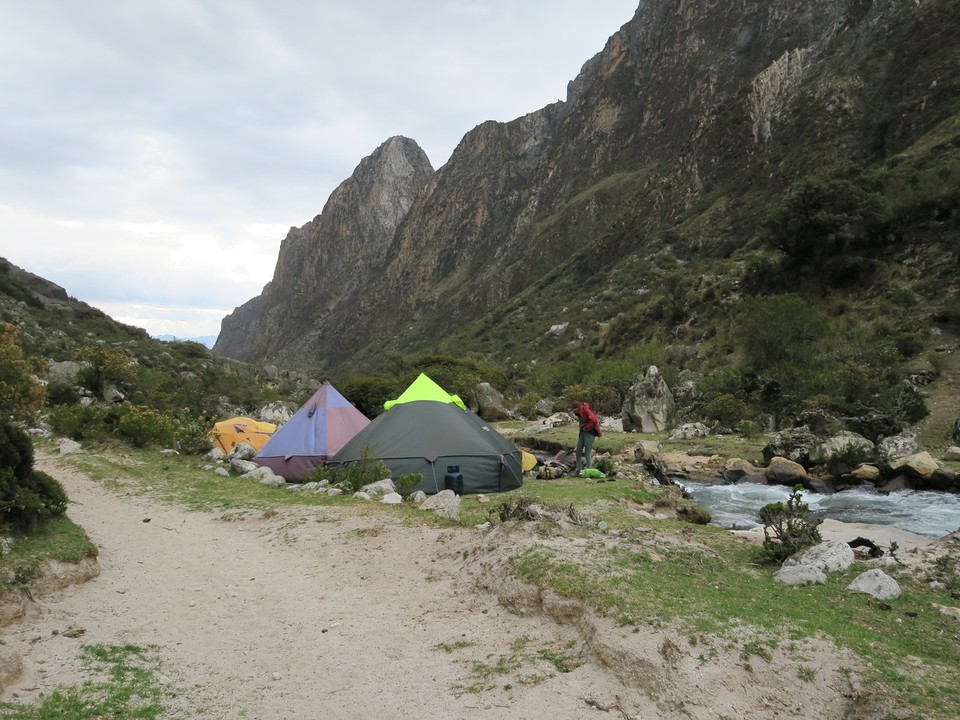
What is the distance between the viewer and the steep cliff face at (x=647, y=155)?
46.2 m

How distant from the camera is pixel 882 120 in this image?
42406 millimetres

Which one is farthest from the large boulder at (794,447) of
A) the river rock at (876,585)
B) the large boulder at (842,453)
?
the river rock at (876,585)

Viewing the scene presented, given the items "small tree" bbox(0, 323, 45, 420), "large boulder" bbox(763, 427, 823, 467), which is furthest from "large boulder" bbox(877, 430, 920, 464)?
"small tree" bbox(0, 323, 45, 420)

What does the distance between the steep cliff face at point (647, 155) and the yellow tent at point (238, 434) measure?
130 ft

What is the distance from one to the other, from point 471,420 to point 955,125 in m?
37.5

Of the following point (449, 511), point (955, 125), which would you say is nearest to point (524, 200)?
point (955, 125)

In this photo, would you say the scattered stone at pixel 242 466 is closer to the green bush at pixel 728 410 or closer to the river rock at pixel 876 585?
the river rock at pixel 876 585

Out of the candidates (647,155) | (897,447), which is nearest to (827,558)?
(897,447)

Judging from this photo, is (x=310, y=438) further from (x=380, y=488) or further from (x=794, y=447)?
(x=794, y=447)

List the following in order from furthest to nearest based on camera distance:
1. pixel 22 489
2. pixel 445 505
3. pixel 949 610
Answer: pixel 445 505
pixel 22 489
pixel 949 610

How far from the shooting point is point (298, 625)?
580 centimetres

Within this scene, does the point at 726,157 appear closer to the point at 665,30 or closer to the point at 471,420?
the point at 665,30

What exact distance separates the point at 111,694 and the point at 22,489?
441 centimetres

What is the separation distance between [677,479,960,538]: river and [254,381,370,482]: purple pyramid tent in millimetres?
8791
